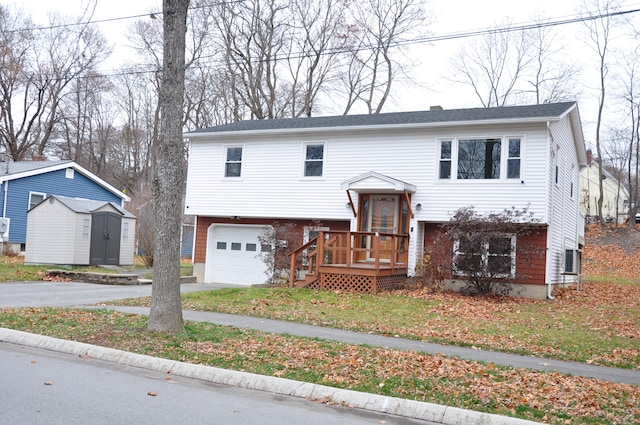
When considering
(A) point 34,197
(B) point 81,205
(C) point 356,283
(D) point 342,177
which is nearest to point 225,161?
(D) point 342,177

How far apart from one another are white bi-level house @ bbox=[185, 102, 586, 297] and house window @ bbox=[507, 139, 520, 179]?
3 cm

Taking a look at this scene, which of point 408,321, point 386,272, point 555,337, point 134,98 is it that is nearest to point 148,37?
point 134,98

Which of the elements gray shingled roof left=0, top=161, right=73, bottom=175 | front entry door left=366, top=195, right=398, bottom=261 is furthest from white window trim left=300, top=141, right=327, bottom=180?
gray shingled roof left=0, top=161, right=73, bottom=175

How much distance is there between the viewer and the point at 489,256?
55.8ft

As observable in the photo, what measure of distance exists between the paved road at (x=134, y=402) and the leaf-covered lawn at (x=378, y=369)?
0.66 m

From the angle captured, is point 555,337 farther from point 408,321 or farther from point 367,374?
point 367,374

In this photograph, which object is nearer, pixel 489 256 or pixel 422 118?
pixel 489 256

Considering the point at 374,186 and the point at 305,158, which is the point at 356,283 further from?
the point at 305,158

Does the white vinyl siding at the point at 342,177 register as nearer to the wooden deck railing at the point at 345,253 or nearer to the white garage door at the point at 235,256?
the white garage door at the point at 235,256

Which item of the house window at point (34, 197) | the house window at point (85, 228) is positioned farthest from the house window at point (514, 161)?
the house window at point (34, 197)

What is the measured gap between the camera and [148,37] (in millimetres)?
38094

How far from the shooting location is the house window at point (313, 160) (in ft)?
70.6

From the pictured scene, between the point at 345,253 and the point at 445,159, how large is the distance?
4444 mm

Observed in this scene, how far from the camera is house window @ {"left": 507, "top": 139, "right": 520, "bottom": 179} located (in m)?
18.4
